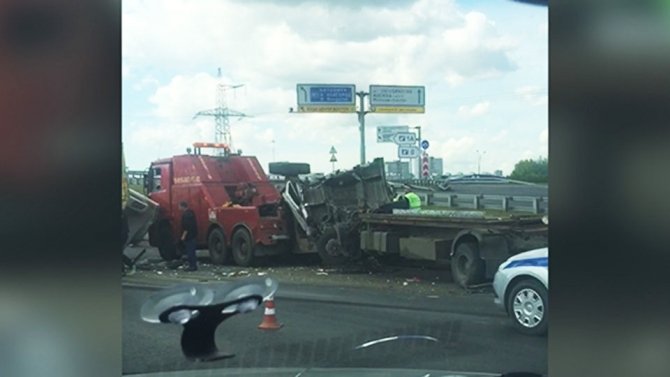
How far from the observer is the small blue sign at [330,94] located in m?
2.10

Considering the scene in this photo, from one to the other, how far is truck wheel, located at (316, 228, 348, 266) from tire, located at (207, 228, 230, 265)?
278 mm

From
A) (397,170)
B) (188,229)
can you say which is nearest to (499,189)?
(397,170)

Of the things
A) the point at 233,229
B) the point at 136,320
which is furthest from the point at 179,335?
the point at 233,229

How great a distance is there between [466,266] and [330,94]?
619 millimetres

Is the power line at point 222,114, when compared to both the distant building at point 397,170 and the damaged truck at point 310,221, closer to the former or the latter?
the damaged truck at point 310,221

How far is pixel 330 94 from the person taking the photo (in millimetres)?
2109

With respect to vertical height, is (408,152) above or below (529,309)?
above

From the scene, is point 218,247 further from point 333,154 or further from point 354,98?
point 354,98

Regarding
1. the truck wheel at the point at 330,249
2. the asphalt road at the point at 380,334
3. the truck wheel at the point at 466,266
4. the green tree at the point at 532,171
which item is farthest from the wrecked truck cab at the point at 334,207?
the green tree at the point at 532,171

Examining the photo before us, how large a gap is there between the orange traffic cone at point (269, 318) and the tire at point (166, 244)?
0.95ft

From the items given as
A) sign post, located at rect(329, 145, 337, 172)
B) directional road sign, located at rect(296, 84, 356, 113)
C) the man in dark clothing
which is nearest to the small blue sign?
directional road sign, located at rect(296, 84, 356, 113)
